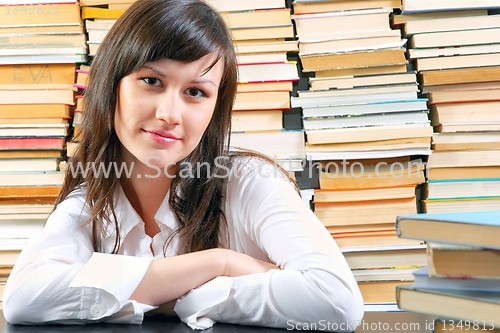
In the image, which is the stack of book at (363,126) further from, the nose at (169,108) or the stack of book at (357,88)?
the nose at (169,108)

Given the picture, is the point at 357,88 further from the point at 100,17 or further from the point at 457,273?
the point at 457,273

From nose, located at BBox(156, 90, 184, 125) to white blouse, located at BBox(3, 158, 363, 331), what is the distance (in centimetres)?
23

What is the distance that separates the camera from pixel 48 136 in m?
1.78

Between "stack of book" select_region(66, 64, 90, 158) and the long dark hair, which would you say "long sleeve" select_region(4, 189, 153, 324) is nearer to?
the long dark hair

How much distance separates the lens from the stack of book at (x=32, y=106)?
5.80 feet

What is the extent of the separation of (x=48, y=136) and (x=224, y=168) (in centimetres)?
Result: 83

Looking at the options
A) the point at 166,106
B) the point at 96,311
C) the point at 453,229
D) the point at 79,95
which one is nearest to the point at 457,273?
Answer: the point at 453,229

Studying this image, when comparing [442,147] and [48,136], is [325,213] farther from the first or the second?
[48,136]

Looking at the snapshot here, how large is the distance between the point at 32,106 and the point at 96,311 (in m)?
1.18

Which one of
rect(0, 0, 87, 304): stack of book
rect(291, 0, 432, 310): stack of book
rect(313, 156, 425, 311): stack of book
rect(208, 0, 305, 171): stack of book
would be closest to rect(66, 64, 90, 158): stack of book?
rect(0, 0, 87, 304): stack of book

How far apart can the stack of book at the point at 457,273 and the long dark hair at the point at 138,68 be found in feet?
2.03

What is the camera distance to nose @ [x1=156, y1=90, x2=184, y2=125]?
1000 mm

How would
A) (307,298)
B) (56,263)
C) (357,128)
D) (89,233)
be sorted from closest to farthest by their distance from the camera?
(307,298), (56,263), (89,233), (357,128)

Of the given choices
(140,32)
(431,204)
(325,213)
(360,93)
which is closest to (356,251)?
(325,213)
